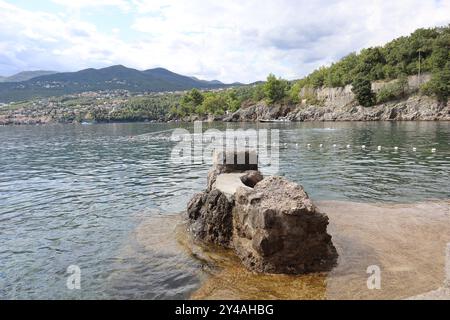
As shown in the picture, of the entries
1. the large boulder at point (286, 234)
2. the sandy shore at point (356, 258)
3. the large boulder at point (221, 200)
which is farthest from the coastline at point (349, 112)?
the large boulder at point (286, 234)

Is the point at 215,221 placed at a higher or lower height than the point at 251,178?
lower

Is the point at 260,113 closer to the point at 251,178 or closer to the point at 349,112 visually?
the point at 349,112

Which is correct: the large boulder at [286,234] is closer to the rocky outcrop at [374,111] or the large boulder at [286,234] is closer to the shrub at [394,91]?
the rocky outcrop at [374,111]

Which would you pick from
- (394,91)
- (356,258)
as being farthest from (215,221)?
(394,91)

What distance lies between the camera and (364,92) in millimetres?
124875

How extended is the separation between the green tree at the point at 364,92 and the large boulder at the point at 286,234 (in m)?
124

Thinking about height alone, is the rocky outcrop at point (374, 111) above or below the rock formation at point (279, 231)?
above

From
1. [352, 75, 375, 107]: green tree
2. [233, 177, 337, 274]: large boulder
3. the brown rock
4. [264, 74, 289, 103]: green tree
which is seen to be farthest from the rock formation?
[264, 74, 289, 103]: green tree

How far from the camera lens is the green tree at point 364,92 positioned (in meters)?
125

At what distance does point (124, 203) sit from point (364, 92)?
392 ft
